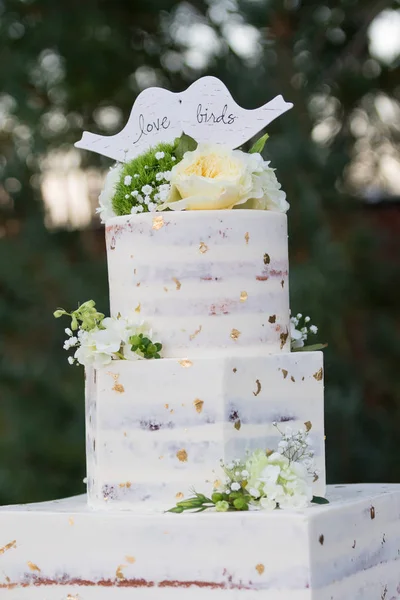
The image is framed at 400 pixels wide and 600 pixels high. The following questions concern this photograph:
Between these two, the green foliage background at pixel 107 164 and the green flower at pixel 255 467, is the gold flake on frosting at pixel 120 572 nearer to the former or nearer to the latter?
the green flower at pixel 255 467

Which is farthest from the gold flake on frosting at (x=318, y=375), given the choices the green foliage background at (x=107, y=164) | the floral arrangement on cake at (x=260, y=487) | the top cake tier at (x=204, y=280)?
the green foliage background at (x=107, y=164)

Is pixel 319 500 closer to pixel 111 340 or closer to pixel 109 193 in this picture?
pixel 111 340

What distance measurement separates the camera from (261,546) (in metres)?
2.26

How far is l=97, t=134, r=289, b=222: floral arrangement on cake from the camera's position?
8.20 ft

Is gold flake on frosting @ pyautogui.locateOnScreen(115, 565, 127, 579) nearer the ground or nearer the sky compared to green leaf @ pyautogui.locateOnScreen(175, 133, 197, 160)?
nearer the ground

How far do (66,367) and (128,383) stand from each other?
9.24 ft

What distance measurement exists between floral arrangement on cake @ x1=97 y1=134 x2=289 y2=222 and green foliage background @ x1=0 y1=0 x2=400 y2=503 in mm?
2214

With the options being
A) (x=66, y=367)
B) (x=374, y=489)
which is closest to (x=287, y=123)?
(x=66, y=367)

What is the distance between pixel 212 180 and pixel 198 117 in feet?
0.68

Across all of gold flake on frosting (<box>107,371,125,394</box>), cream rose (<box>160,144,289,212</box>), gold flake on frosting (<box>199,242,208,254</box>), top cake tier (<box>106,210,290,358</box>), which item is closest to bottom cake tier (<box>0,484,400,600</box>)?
gold flake on frosting (<box>107,371,125,394</box>)

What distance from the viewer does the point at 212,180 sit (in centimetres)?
248

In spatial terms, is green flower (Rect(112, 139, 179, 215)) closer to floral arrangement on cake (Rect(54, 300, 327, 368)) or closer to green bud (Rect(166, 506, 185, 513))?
floral arrangement on cake (Rect(54, 300, 327, 368))

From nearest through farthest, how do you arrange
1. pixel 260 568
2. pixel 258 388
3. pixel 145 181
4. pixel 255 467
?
pixel 260 568
pixel 255 467
pixel 258 388
pixel 145 181

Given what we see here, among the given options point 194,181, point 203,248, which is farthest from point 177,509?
point 194,181
